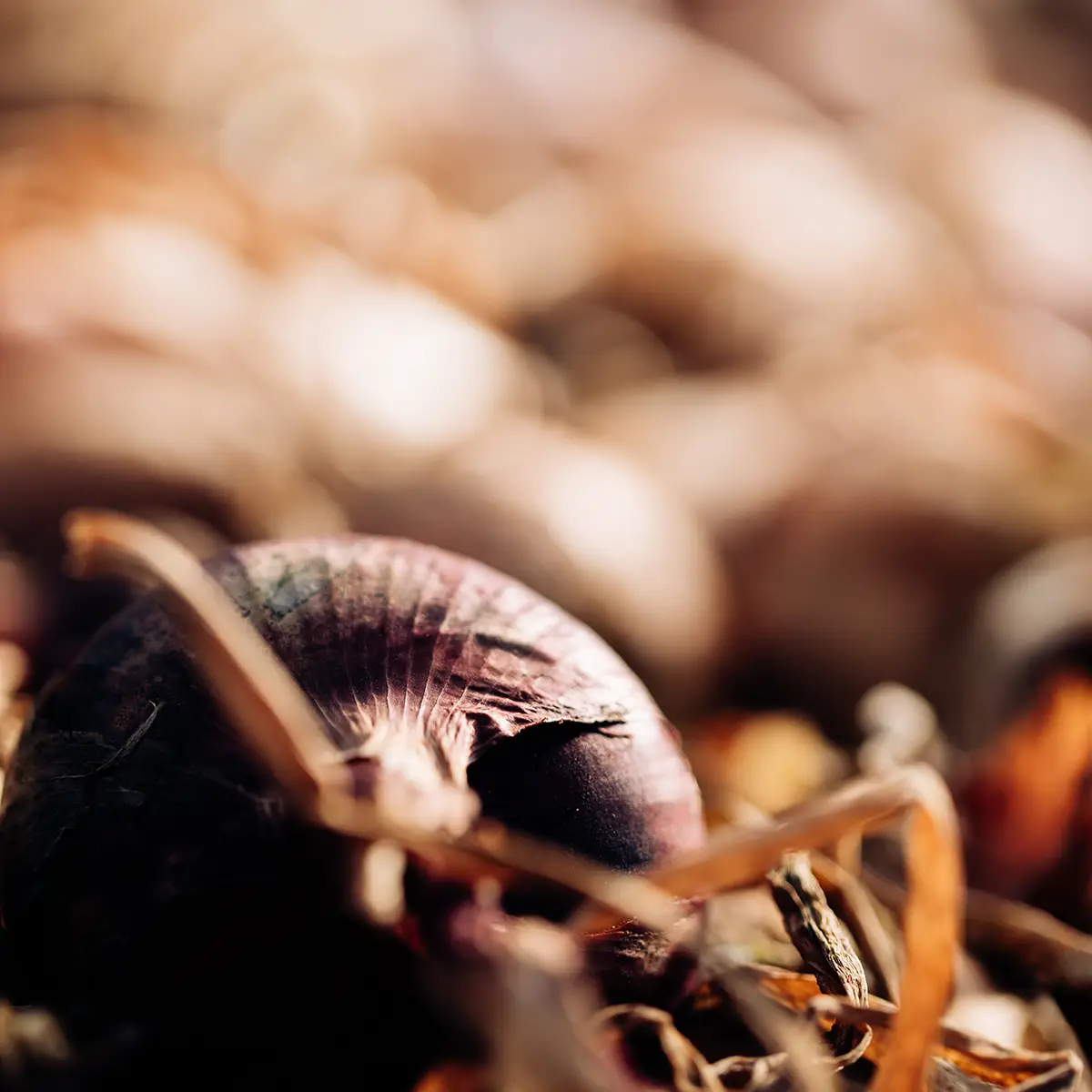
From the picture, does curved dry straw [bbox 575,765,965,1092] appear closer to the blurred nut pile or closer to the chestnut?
the chestnut

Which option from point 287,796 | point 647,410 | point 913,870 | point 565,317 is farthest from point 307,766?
point 565,317

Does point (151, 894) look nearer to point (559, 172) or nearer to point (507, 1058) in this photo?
point (507, 1058)

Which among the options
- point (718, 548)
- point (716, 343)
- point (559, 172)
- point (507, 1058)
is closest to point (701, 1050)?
point (507, 1058)

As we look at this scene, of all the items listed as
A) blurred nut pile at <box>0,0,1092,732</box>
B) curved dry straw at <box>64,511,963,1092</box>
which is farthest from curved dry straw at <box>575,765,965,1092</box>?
blurred nut pile at <box>0,0,1092,732</box>

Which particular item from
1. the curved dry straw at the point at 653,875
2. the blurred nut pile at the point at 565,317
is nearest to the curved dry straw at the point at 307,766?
the curved dry straw at the point at 653,875

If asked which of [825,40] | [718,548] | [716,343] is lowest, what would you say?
[718,548]

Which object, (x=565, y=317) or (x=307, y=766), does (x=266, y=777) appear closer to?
(x=307, y=766)

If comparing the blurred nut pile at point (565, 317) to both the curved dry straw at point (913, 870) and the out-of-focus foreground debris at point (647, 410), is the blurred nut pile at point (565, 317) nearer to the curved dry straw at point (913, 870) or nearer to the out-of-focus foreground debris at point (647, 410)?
the out-of-focus foreground debris at point (647, 410)
